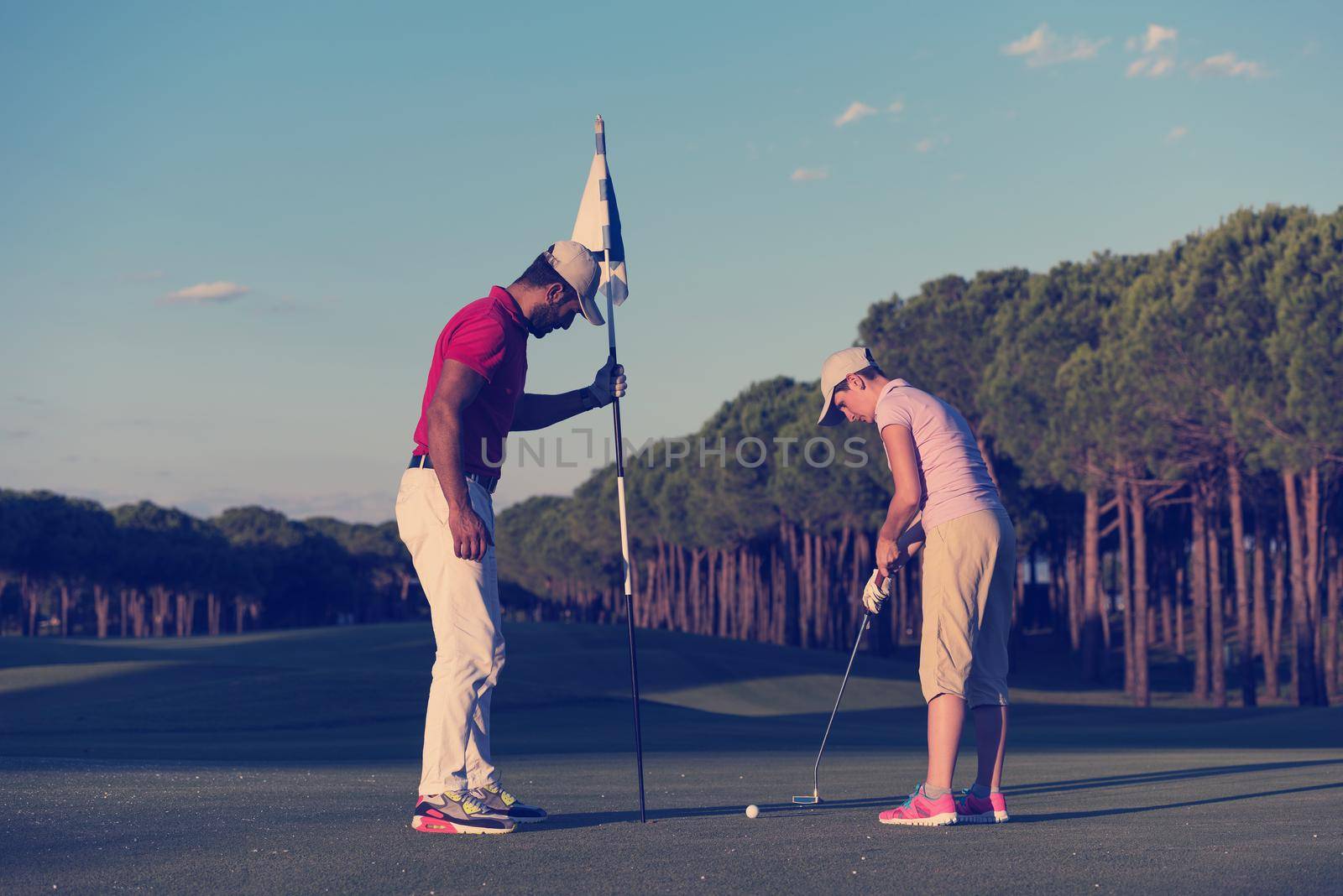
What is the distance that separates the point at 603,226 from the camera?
835 cm

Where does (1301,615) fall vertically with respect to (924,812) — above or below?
below

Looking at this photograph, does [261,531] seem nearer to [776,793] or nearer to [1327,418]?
[1327,418]

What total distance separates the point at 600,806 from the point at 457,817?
163 cm

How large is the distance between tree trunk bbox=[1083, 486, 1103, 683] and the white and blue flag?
35990 mm

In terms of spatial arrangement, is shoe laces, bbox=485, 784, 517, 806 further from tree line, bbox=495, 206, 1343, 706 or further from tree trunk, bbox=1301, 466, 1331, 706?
tree trunk, bbox=1301, 466, 1331, 706

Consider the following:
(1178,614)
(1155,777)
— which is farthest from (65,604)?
(1155,777)

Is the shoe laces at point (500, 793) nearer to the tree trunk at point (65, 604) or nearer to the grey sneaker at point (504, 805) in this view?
the grey sneaker at point (504, 805)

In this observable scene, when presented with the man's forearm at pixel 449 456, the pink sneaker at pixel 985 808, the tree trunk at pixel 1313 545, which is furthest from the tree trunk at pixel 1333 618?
the man's forearm at pixel 449 456

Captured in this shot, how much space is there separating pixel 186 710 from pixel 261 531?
104669 millimetres

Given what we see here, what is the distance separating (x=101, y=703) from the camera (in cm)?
2311

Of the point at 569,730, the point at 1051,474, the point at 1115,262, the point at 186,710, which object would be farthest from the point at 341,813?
the point at 1115,262

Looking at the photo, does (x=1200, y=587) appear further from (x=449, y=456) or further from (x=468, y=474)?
(x=449, y=456)

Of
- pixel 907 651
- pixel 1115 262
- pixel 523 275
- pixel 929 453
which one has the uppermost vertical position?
pixel 1115 262

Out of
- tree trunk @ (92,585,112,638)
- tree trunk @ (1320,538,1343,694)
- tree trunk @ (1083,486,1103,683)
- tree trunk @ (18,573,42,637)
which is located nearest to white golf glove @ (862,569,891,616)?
tree trunk @ (1320,538,1343,694)
